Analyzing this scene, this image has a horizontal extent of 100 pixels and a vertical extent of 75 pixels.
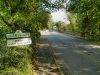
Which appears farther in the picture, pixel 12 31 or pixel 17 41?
pixel 12 31

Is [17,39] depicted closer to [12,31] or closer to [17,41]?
[17,41]

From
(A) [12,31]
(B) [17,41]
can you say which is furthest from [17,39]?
(A) [12,31]

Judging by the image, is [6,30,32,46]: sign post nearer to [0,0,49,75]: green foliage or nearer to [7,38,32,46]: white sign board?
[7,38,32,46]: white sign board

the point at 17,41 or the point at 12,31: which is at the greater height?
the point at 12,31

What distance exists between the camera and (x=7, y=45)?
9250 millimetres

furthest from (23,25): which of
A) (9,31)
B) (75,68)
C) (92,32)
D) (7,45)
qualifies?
(92,32)

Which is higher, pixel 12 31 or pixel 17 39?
pixel 12 31

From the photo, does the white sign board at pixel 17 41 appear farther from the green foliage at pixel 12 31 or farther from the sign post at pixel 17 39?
the green foliage at pixel 12 31

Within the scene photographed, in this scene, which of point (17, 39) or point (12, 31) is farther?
point (12, 31)

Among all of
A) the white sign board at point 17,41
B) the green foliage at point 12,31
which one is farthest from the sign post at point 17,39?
the green foliage at point 12,31

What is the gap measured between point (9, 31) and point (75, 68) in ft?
20.8

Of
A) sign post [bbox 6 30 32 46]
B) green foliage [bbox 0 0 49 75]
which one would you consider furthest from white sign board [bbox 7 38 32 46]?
green foliage [bbox 0 0 49 75]

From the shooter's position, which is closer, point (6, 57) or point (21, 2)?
point (6, 57)

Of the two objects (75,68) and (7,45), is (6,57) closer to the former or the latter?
(7,45)
